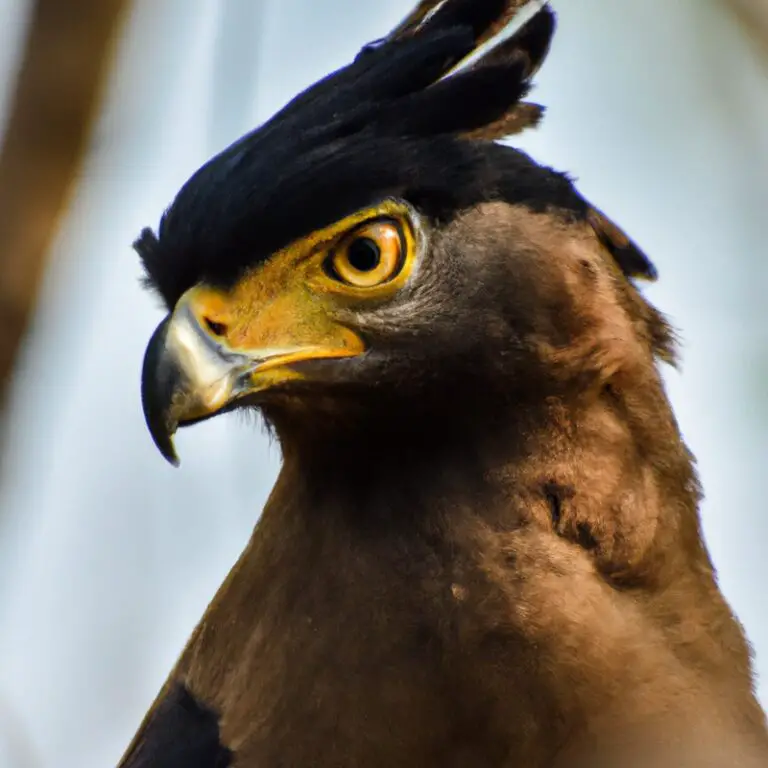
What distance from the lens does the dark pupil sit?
3.07m

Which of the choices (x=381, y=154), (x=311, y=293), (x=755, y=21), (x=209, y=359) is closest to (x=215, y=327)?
(x=209, y=359)

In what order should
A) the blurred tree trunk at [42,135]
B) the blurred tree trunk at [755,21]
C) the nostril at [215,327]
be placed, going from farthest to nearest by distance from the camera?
the blurred tree trunk at [755,21] → the nostril at [215,327] → the blurred tree trunk at [42,135]

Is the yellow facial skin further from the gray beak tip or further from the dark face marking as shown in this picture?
the dark face marking

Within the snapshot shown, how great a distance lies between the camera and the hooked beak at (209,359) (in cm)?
287

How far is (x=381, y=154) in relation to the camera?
3.03 m

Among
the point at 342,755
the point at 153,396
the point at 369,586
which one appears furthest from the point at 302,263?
the point at 342,755

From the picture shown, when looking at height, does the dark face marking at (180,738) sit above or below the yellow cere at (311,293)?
below

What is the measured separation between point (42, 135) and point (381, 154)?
2.45 feet

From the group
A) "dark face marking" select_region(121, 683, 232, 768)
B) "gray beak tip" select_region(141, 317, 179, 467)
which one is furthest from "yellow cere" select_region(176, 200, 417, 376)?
"dark face marking" select_region(121, 683, 232, 768)

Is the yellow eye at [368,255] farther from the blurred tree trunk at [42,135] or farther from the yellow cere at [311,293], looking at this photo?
the blurred tree trunk at [42,135]

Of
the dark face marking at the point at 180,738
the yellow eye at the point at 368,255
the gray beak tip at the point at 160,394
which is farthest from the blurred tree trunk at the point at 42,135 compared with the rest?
the dark face marking at the point at 180,738

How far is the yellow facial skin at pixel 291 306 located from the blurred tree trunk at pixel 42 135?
1.31ft

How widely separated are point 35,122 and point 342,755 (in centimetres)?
136

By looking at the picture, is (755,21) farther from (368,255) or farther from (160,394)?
(160,394)
